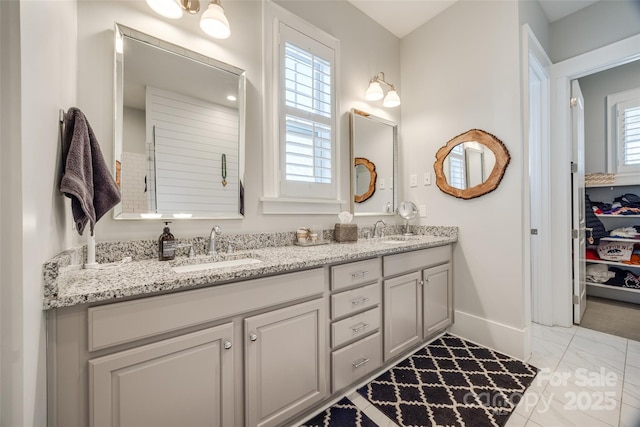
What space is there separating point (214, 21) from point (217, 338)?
5.09ft

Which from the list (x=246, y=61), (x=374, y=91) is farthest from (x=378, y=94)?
(x=246, y=61)

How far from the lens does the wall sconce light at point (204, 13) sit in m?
1.33

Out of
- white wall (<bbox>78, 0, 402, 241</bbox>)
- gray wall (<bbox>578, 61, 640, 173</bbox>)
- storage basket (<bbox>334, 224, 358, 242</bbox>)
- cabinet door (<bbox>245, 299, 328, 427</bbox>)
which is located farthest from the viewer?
gray wall (<bbox>578, 61, 640, 173</bbox>)

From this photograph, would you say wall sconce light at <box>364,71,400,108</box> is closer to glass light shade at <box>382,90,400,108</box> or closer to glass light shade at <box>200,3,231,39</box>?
glass light shade at <box>382,90,400,108</box>

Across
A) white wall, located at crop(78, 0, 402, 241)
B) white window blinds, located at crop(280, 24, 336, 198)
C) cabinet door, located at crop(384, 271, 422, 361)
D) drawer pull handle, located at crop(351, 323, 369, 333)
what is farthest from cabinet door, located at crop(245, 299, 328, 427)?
white window blinds, located at crop(280, 24, 336, 198)

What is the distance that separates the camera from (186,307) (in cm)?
97

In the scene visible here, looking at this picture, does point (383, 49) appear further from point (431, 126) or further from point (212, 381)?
point (212, 381)

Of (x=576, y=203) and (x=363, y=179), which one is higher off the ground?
(x=363, y=179)

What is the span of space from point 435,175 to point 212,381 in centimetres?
230

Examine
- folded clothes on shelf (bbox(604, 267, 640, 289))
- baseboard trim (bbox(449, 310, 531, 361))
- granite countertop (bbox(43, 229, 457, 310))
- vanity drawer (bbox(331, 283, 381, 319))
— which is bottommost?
baseboard trim (bbox(449, 310, 531, 361))

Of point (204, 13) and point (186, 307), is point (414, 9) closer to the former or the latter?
point (204, 13)

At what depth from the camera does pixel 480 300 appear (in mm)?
2168

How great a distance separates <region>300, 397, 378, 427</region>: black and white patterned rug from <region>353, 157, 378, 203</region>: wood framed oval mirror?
4.83 feet

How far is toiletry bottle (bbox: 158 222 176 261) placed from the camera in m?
1.32
